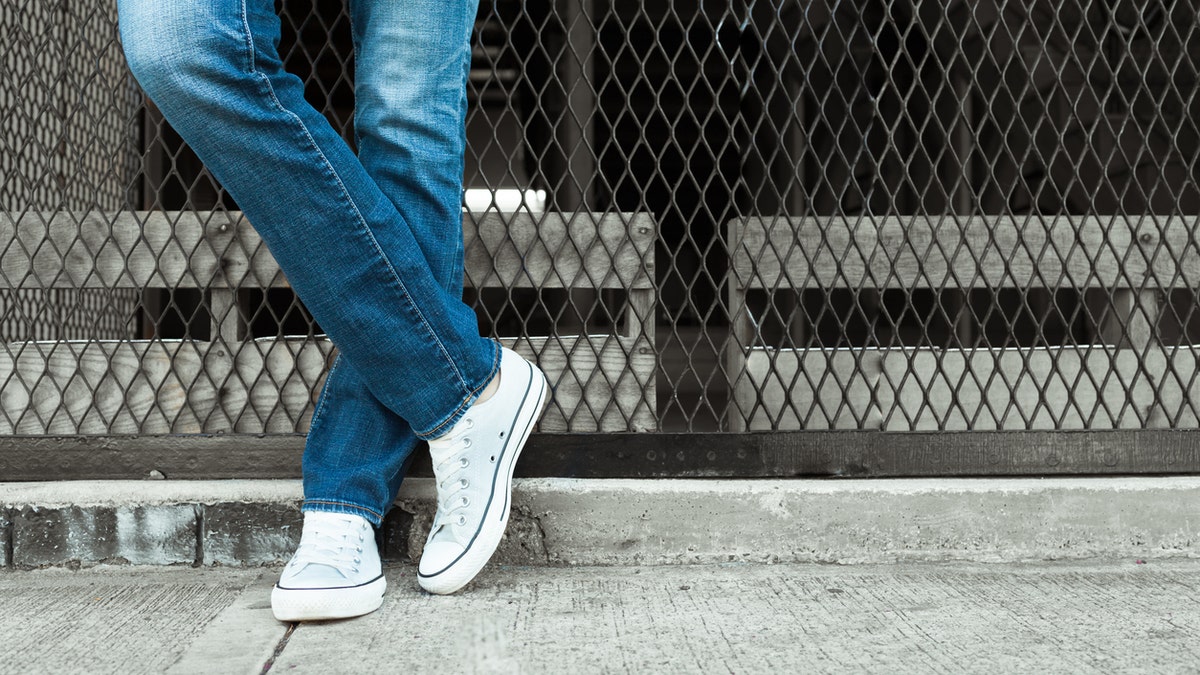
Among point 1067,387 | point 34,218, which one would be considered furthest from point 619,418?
point 34,218

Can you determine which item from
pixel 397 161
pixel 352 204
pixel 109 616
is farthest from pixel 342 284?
pixel 109 616

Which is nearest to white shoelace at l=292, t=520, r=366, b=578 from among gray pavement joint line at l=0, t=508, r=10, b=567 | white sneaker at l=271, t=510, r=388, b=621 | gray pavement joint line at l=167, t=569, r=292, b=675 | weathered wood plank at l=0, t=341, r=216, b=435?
white sneaker at l=271, t=510, r=388, b=621

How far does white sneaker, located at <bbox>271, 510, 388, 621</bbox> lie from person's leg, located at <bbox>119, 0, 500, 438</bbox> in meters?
0.22

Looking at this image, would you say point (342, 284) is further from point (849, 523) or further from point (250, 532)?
point (849, 523)

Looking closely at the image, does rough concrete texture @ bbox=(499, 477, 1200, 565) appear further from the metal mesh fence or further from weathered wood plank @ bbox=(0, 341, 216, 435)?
weathered wood plank @ bbox=(0, 341, 216, 435)

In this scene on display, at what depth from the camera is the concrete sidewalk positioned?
1193 mm

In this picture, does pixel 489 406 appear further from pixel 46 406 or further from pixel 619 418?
pixel 46 406

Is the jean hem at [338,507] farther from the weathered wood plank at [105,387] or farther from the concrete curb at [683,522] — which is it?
the weathered wood plank at [105,387]

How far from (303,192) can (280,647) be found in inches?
25.3

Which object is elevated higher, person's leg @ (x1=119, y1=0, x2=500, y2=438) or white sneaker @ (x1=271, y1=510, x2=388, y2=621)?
person's leg @ (x1=119, y1=0, x2=500, y2=438)

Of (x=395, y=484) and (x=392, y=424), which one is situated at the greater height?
(x=392, y=424)

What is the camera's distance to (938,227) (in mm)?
1885

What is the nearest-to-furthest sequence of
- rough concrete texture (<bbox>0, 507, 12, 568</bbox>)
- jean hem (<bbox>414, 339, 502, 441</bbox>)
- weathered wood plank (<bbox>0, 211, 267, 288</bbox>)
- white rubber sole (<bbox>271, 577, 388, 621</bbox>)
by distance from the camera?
white rubber sole (<bbox>271, 577, 388, 621</bbox>) → jean hem (<bbox>414, 339, 502, 441</bbox>) → rough concrete texture (<bbox>0, 507, 12, 568</bbox>) → weathered wood plank (<bbox>0, 211, 267, 288</bbox>)

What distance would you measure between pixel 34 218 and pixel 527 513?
45.4 inches
